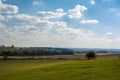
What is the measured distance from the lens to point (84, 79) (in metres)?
26.6

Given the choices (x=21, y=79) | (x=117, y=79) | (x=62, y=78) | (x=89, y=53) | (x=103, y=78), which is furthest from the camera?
(x=89, y=53)

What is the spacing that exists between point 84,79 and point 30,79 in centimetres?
739

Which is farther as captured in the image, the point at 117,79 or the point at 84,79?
the point at 84,79

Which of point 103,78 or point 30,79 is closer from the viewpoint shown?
point 103,78

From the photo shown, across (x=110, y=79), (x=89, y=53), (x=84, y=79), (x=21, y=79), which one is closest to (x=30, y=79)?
(x=21, y=79)

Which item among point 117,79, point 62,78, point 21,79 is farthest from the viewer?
point 21,79

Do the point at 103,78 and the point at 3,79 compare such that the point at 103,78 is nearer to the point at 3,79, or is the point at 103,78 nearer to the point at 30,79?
the point at 30,79

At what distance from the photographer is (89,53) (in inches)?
4528

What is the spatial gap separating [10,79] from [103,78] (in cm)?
1233

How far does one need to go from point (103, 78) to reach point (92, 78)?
1151 millimetres

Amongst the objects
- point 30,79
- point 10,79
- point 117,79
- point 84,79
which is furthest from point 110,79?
point 10,79

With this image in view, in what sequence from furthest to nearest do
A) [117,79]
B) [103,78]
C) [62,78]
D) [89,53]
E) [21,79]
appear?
[89,53]
[21,79]
[62,78]
[103,78]
[117,79]

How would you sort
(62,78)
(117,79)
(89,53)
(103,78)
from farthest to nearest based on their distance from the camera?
(89,53), (62,78), (103,78), (117,79)

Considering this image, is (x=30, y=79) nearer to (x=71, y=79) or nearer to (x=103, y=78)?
(x=71, y=79)
